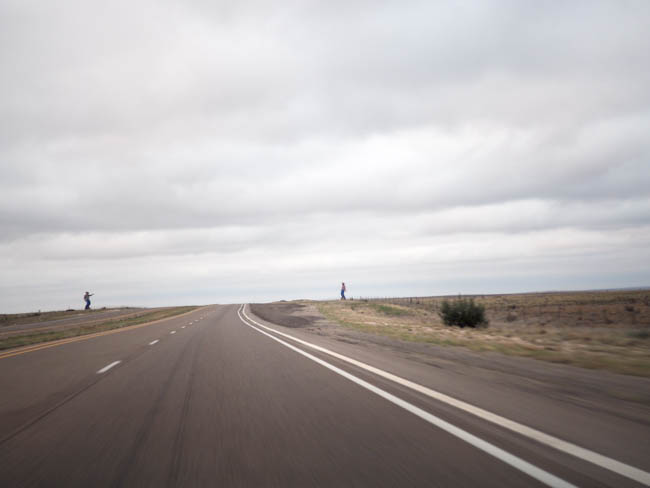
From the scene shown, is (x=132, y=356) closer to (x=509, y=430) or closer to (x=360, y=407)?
(x=360, y=407)

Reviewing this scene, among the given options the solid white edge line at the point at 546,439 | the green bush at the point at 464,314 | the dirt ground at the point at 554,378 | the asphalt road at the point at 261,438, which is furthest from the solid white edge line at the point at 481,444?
the green bush at the point at 464,314

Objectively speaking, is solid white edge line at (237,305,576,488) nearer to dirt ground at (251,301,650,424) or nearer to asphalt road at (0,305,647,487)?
asphalt road at (0,305,647,487)

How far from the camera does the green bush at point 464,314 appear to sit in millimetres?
23875

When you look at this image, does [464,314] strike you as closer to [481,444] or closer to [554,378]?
[554,378]

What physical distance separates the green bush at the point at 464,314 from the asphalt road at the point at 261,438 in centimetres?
1685

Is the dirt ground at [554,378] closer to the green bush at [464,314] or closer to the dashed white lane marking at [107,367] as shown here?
the dashed white lane marking at [107,367]

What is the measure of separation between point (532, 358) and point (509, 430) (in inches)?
251

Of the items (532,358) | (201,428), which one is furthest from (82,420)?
(532,358)

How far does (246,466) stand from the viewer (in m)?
3.93

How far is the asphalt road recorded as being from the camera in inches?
143

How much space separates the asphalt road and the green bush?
16.8 meters

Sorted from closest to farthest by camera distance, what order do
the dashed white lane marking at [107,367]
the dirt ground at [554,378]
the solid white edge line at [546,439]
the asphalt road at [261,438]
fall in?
1. the solid white edge line at [546,439]
2. the asphalt road at [261,438]
3. the dirt ground at [554,378]
4. the dashed white lane marking at [107,367]

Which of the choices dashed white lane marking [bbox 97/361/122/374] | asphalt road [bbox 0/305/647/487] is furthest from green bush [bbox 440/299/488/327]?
dashed white lane marking [bbox 97/361/122/374]

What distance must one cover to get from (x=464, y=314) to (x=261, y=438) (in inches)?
835
